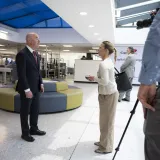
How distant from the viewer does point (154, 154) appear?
0.94 m

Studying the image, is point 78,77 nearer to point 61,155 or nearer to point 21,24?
point 21,24

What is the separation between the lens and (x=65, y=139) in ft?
8.71

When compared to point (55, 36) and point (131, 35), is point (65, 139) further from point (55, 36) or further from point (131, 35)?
point (55, 36)

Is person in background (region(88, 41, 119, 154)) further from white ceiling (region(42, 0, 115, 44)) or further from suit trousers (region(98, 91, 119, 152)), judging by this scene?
white ceiling (region(42, 0, 115, 44))

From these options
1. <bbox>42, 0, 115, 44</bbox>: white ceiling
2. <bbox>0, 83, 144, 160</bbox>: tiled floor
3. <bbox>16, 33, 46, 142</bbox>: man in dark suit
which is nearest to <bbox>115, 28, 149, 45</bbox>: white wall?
<bbox>42, 0, 115, 44</bbox>: white ceiling

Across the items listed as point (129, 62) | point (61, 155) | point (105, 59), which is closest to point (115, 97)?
point (105, 59)

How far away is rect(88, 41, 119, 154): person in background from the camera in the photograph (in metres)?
2.17

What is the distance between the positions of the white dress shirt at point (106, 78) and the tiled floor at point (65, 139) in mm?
816

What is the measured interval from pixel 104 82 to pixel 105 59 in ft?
0.97

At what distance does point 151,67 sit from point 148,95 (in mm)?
145

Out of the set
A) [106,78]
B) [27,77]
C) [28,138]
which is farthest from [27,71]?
[106,78]

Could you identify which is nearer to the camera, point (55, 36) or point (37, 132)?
point (37, 132)

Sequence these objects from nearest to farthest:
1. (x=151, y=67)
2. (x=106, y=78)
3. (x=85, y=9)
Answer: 1. (x=151, y=67)
2. (x=106, y=78)
3. (x=85, y=9)

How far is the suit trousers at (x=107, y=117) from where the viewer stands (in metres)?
2.22
